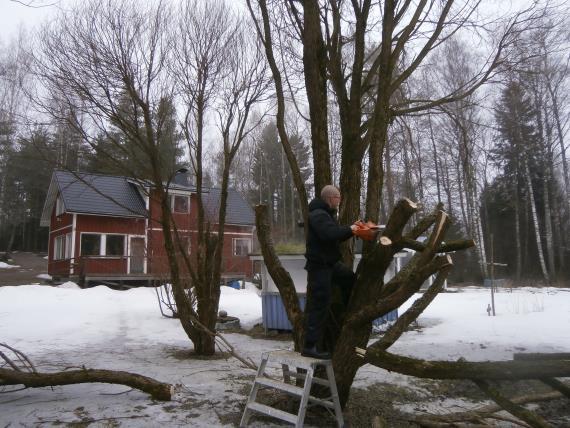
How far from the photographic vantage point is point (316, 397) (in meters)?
4.95

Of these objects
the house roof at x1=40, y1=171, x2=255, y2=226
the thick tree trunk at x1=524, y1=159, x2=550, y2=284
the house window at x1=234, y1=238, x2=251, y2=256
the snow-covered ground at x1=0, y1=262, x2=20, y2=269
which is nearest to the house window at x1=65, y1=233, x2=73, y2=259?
the house roof at x1=40, y1=171, x2=255, y2=226

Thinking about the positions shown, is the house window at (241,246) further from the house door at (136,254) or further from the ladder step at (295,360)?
the ladder step at (295,360)

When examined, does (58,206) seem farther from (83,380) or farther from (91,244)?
(83,380)

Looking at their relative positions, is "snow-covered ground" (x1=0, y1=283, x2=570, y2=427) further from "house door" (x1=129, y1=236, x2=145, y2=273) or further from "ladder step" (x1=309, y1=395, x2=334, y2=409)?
"house door" (x1=129, y1=236, x2=145, y2=273)

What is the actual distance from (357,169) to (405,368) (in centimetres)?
230

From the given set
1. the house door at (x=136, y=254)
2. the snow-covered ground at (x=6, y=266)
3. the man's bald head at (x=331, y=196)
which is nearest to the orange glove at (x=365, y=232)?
the man's bald head at (x=331, y=196)

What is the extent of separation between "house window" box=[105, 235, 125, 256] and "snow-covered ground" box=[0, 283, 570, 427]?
7921mm

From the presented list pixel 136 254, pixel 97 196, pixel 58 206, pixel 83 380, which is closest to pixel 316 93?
pixel 83 380

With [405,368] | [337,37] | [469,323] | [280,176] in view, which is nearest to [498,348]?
[469,323]

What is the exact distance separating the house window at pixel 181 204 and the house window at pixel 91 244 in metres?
4.24

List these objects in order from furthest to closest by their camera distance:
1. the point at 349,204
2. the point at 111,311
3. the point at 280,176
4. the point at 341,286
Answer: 1. the point at 280,176
2. the point at 111,311
3. the point at 349,204
4. the point at 341,286

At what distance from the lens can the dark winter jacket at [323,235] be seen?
13.9 ft

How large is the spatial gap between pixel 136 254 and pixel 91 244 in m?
2.54

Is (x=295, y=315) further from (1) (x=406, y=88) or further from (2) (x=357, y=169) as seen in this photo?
(1) (x=406, y=88)
